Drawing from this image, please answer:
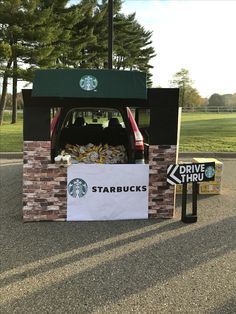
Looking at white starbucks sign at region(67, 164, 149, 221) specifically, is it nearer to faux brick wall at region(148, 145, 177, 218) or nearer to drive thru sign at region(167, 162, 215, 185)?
faux brick wall at region(148, 145, 177, 218)

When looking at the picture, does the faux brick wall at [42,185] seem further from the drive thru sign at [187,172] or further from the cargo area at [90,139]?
the drive thru sign at [187,172]

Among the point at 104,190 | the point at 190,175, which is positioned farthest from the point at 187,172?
the point at 104,190

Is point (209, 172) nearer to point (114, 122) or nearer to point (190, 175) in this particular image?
point (190, 175)

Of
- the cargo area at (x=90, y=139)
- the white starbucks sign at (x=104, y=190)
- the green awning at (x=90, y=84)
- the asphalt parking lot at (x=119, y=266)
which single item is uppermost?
the green awning at (x=90, y=84)

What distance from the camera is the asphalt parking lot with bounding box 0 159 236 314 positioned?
11.9 feet

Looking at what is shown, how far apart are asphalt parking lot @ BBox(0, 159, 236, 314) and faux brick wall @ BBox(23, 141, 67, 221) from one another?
7.1 inches

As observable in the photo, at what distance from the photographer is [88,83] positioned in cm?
568

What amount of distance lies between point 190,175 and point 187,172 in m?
0.06

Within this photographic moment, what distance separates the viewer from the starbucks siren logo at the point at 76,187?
6.02m

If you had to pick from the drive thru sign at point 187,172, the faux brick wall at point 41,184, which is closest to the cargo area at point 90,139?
the faux brick wall at point 41,184

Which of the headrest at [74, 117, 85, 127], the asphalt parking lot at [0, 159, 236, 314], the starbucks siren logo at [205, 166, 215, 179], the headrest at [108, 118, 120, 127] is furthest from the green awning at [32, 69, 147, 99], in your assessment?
the headrest at [74, 117, 85, 127]

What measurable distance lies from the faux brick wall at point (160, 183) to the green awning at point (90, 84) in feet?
2.84

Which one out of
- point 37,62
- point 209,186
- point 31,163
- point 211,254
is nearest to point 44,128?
point 31,163

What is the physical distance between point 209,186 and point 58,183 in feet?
9.76
